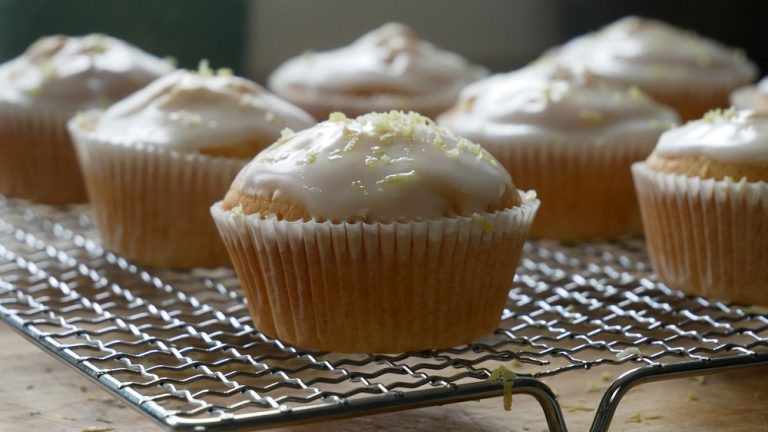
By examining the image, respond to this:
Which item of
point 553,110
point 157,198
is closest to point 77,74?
point 157,198

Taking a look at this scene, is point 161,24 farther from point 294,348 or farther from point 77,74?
point 294,348

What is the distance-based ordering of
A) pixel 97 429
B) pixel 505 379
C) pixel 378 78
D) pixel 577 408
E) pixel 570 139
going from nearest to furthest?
pixel 505 379 < pixel 97 429 < pixel 577 408 < pixel 570 139 < pixel 378 78

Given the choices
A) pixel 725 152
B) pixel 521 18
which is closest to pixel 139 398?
pixel 725 152

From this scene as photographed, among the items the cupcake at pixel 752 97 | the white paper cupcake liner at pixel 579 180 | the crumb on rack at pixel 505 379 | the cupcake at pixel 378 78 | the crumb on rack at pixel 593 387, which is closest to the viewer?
the crumb on rack at pixel 505 379

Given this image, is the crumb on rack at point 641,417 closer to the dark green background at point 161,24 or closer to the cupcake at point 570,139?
the cupcake at point 570,139

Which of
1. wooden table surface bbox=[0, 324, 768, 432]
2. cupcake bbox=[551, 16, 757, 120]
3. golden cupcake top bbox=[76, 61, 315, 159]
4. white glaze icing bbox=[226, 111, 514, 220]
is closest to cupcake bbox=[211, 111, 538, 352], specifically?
white glaze icing bbox=[226, 111, 514, 220]

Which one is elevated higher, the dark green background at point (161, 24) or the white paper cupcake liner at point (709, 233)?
the white paper cupcake liner at point (709, 233)

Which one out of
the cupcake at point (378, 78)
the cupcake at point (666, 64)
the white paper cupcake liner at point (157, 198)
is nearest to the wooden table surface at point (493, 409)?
the white paper cupcake liner at point (157, 198)
